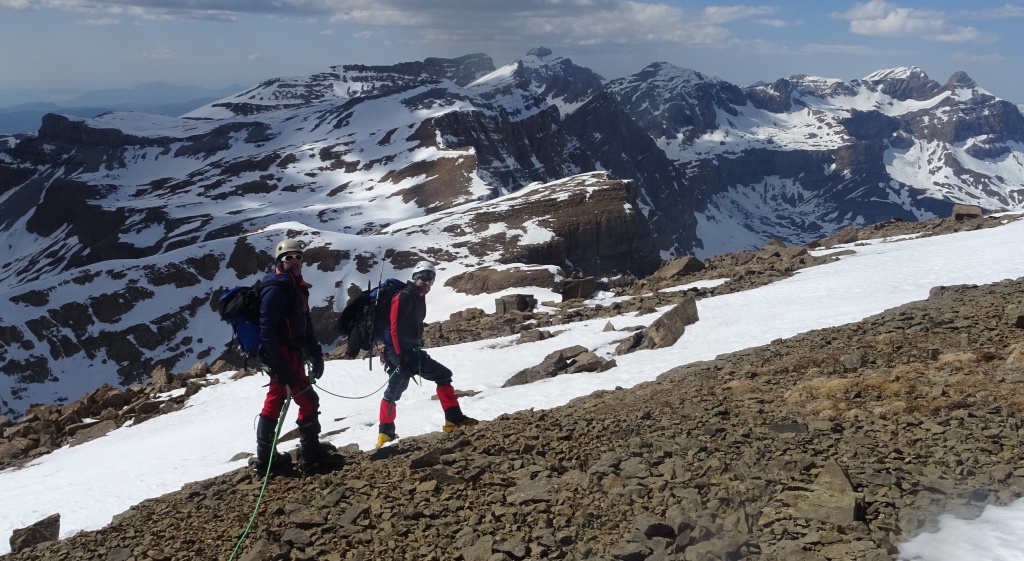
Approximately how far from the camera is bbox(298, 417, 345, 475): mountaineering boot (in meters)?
10.7

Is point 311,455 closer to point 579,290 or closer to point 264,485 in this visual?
point 264,485

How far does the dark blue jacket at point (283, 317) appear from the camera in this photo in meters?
10.3

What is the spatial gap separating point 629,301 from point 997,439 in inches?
852

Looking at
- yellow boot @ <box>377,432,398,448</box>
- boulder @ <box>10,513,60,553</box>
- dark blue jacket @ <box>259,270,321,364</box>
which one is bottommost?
boulder @ <box>10,513,60,553</box>

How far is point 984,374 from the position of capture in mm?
10453

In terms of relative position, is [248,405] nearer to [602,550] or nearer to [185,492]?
[185,492]

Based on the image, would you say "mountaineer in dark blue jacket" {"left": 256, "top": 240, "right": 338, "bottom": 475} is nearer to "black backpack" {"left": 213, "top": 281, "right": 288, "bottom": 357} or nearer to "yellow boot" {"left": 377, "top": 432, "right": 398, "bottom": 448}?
"black backpack" {"left": 213, "top": 281, "right": 288, "bottom": 357}

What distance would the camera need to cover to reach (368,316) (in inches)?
504

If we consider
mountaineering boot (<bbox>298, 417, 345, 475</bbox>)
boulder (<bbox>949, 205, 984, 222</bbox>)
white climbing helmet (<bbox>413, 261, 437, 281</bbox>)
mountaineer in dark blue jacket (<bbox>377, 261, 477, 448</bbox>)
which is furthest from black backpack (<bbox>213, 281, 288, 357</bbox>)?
boulder (<bbox>949, 205, 984, 222</bbox>)

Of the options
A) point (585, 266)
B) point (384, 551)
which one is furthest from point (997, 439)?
point (585, 266)

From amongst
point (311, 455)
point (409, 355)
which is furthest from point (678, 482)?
point (409, 355)

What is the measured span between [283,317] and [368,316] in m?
2.37

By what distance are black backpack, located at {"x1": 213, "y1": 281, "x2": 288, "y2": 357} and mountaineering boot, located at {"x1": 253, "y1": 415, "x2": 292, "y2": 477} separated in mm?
1029

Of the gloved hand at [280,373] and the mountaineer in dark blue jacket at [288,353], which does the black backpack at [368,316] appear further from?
the gloved hand at [280,373]
